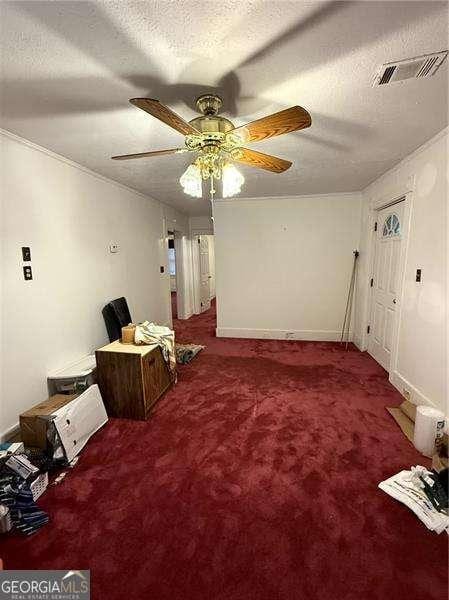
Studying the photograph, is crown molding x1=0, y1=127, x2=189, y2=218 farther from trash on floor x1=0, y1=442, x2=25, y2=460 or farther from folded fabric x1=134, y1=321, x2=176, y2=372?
trash on floor x1=0, y1=442, x2=25, y2=460

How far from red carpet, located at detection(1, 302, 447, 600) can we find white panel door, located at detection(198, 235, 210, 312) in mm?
4449

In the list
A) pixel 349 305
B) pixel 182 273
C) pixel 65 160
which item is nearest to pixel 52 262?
pixel 65 160

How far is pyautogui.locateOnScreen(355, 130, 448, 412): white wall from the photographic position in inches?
86.7

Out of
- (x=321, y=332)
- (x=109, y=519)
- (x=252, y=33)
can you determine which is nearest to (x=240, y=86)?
(x=252, y=33)

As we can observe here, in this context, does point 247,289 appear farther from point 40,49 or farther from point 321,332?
point 40,49

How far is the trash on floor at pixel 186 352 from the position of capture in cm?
381

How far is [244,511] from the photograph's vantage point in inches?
62.7

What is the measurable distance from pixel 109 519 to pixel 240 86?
252cm

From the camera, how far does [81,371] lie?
2582mm

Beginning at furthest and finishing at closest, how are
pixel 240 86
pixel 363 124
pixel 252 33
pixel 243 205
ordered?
pixel 243 205, pixel 363 124, pixel 240 86, pixel 252 33

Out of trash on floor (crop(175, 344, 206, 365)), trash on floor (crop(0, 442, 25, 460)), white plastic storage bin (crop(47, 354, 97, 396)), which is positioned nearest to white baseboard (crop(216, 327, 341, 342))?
trash on floor (crop(175, 344, 206, 365))

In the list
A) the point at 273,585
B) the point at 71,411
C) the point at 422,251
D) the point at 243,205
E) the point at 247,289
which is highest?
the point at 243,205

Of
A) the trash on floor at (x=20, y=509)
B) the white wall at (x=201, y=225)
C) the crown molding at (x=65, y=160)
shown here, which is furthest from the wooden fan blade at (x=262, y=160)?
the white wall at (x=201, y=225)

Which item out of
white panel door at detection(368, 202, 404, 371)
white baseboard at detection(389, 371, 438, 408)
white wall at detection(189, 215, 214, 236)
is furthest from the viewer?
white wall at detection(189, 215, 214, 236)
